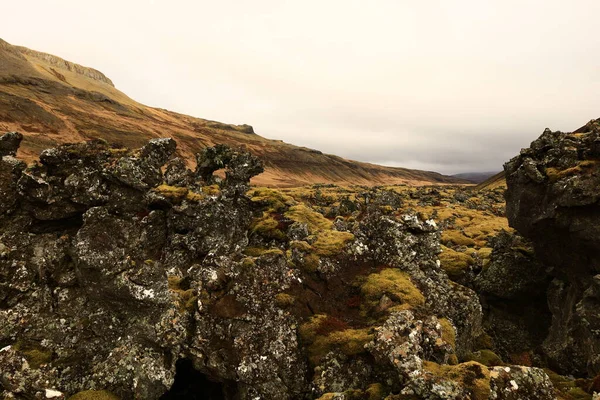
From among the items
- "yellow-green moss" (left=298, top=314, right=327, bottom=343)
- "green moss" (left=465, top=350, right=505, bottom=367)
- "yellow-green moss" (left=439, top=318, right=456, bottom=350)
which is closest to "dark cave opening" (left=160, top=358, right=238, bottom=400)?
"yellow-green moss" (left=298, top=314, right=327, bottom=343)

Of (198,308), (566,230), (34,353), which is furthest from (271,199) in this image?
(566,230)

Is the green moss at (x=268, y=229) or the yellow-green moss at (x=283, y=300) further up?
the green moss at (x=268, y=229)

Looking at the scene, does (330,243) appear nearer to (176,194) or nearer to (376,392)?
(376,392)

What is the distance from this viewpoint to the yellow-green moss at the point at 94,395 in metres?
14.4

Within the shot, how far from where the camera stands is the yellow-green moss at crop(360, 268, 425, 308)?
1739 cm

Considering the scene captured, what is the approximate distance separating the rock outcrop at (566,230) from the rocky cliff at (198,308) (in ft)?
18.6

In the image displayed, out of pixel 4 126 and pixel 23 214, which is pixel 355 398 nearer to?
pixel 23 214

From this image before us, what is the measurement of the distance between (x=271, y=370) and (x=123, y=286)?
858 cm

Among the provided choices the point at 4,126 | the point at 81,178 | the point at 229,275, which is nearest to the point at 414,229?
the point at 229,275

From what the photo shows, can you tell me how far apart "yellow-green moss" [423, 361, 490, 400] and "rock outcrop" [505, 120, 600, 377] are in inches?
469

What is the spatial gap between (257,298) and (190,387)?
24.3 feet

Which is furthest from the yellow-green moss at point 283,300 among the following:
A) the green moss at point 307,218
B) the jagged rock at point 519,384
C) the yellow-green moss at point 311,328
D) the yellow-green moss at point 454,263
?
the yellow-green moss at point 454,263

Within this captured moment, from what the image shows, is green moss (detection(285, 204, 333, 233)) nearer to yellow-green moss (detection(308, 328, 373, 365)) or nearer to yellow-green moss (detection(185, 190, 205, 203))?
yellow-green moss (detection(185, 190, 205, 203))

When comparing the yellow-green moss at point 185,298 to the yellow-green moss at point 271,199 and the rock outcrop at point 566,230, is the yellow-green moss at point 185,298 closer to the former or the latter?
the yellow-green moss at point 271,199
